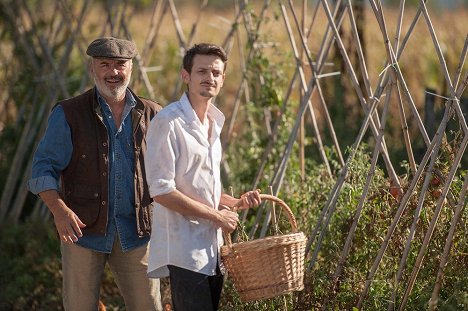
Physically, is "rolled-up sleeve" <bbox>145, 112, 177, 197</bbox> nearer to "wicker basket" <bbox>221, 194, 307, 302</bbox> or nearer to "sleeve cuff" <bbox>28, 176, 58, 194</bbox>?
"wicker basket" <bbox>221, 194, 307, 302</bbox>

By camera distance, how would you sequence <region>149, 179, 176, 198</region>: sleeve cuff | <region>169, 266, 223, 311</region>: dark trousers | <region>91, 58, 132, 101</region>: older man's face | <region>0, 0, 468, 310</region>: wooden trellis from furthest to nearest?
1. <region>91, 58, 132, 101</region>: older man's face
2. <region>0, 0, 468, 310</region>: wooden trellis
3. <region>169, 266, 223, 311</region>: dark trousers
4. <region>149, 179, 176, 198</region>: sleeve cuff

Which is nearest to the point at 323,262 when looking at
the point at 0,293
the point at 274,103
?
the point at 274,103

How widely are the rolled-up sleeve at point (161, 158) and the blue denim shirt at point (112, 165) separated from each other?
1.49 feet

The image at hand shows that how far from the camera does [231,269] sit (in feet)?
14.9

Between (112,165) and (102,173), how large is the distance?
2.4 inches

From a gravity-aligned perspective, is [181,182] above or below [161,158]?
below

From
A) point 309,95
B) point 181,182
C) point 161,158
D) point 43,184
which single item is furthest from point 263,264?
point 309,95

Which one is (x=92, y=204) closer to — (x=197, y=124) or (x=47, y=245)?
A: (x=197, y=124)

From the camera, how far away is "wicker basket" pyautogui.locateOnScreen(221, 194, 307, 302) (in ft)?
14.7

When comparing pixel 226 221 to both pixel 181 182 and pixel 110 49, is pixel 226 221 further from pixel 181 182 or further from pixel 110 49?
pixel 110 49

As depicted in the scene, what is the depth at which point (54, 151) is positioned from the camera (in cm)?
480

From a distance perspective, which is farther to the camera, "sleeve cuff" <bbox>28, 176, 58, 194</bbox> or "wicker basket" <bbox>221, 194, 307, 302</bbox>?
"sleeve cuff" <bbox>28, 176, 58, 194</bbox>

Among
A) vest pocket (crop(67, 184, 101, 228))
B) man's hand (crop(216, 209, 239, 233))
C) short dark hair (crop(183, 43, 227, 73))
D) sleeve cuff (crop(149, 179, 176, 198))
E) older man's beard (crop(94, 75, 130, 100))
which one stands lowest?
man's hand (crop(216, 209, 239, 233))

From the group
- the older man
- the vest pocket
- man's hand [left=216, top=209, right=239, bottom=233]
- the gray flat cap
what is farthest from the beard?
man's hand [left=216, top=209, right=239, bottom=233]
